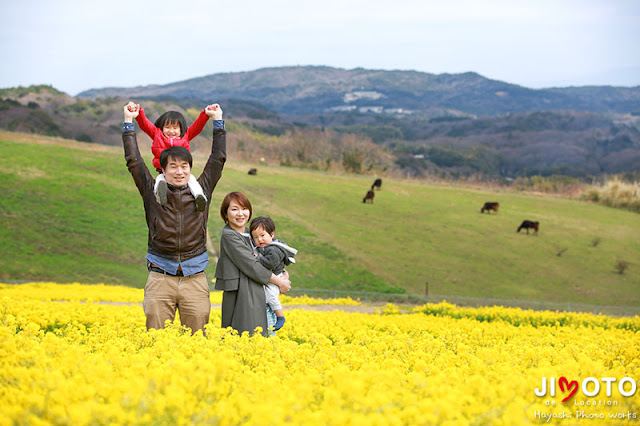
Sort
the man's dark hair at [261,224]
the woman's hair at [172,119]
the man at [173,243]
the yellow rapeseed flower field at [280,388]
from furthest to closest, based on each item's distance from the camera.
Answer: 1. the man's dark hair at [261,224]
2. the woman's hair at [172,119]
3. the man at [173,243]
4. the yellow rapeseed flower field at [280,388]

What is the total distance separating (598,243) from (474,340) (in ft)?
108

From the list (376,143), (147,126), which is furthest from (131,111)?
(376,143)

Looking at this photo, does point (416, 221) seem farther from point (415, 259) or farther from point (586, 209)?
point (586, 209)

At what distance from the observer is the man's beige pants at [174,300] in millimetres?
5531

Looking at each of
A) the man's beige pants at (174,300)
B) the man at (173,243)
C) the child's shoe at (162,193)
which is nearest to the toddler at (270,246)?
the man at (173,243)

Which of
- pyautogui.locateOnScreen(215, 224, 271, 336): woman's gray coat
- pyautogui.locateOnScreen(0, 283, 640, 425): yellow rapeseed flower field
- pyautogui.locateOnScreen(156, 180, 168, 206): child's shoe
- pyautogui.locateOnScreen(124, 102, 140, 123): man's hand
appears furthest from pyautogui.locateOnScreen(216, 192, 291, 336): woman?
pyautogui.locateOnScreen(124, 102, 140, 123): man's hand

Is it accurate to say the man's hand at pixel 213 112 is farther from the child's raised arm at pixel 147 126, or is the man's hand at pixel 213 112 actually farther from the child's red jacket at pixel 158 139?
the child's raised arm at pixel 147 126

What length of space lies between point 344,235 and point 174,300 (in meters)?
27.5

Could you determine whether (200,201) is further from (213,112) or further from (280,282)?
(280,282)

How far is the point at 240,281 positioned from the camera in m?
5.69

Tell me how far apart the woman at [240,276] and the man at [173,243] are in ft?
0.75

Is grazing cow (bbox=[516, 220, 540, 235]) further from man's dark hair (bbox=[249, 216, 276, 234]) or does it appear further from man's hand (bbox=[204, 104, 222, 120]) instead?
man's hand (bbox=[204, 104, 222, 120])

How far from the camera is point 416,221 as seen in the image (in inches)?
1475

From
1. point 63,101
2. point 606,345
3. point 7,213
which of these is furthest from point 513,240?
point 63,101
